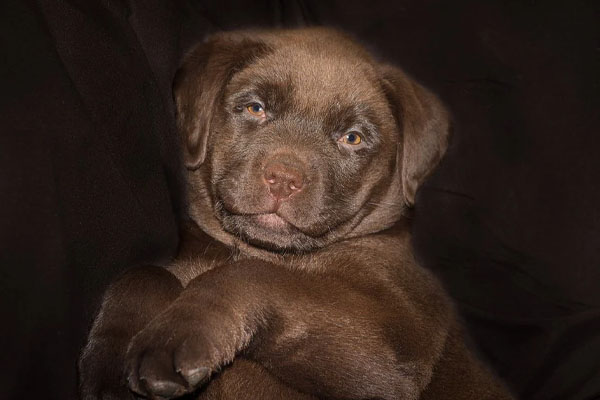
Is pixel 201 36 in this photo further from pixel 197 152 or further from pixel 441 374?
pixel 441 374

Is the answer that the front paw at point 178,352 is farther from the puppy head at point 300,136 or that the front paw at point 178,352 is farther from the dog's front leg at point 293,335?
the puppy head at point 300,136

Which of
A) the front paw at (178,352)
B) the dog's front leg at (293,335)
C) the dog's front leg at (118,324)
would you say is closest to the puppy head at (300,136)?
the dog's front leg at (293,335)

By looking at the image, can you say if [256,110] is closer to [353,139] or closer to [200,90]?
[200,90]

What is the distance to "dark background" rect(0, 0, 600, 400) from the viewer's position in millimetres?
2137

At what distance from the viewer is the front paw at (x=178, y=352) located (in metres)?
1.86

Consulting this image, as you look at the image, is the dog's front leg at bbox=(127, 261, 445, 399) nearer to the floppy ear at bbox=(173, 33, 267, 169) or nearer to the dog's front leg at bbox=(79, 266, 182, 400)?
the dog's front leg at bbox=(79, 266, 182, 400)

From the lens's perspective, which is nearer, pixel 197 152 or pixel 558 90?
pixel 197 152

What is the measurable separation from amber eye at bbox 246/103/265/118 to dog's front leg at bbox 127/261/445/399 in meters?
0.76

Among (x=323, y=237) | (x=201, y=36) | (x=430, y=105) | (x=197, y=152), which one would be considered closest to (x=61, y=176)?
(x=197, y=152)

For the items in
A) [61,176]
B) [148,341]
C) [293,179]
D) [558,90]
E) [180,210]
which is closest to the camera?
[148,341]

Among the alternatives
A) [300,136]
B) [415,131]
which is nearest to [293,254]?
[300,136]

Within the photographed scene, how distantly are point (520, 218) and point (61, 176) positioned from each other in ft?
7.26

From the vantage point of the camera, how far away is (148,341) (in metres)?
1.95

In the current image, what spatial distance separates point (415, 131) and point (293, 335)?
1.16 metres
